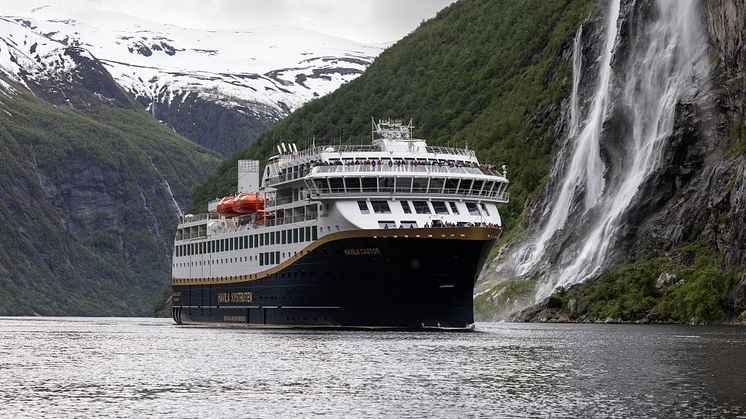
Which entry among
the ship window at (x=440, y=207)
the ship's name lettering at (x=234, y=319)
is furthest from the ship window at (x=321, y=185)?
the ship's name lettering at (x=234, y=319)

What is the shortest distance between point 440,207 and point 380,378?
49.8 meters

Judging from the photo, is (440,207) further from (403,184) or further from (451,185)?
(403,184)

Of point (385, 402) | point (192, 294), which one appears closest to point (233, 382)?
point (385, 402)

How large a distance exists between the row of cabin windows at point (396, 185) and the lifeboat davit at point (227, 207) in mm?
25590

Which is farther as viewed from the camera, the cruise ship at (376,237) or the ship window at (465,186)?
the ship window at (465,186)

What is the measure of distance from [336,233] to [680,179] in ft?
260

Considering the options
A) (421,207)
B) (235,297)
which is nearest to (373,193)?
(421,207)

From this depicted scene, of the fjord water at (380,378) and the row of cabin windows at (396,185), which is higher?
the row of cabin windows at (396,185)

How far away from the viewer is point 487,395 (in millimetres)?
68188

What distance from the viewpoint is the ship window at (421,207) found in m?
124

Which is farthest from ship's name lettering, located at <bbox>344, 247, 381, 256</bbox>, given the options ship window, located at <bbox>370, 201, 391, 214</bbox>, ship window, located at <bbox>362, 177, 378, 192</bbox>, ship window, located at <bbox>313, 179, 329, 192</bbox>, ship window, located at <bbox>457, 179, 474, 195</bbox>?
ship window, located at <bbox>457, 179, 474, 195</bbox>

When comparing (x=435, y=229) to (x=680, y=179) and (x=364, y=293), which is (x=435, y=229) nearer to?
(x=364, y=293)

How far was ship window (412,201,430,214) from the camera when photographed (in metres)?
124

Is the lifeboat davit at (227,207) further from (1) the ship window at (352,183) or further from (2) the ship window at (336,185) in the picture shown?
(1) the ship window at (352,183)
